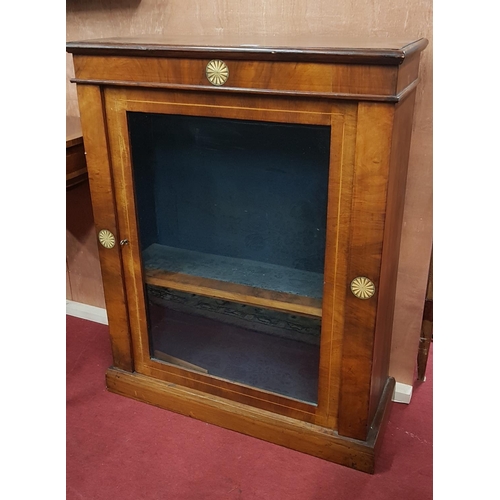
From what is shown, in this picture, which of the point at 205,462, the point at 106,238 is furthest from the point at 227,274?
the point at 205,462

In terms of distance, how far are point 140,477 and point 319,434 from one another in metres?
0.41

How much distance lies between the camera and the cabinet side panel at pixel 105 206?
109cm

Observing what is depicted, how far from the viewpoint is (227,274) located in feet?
3.94

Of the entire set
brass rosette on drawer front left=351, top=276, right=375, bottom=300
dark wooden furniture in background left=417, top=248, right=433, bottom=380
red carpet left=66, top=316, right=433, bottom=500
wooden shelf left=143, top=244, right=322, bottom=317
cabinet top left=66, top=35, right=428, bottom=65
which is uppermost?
cabinet top left=66, top=35, right=428, bottom=65

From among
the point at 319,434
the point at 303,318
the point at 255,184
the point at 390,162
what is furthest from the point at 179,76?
the point at 319,434

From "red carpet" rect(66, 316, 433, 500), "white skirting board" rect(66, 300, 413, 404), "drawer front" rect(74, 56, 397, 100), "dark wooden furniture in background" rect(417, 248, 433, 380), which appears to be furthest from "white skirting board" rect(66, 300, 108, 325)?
"dark wooden furniture in background" rect(417, 248, 433, 380)

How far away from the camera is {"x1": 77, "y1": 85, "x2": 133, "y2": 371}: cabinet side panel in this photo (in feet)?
3.58

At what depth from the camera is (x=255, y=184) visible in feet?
3.58

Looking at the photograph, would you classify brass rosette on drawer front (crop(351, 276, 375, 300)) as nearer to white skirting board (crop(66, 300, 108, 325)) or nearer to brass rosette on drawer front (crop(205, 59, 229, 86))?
brass rosette on drawer front (crop(205, 59, 229, 86))

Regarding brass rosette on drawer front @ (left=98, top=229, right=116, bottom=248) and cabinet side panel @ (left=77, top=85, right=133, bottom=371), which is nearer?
cabinet side panel @ (left=77, top=85, right=133, bottom=371)

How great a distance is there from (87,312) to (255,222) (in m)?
0.90

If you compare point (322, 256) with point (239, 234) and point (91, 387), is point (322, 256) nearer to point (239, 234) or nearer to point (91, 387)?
point (239, 234)

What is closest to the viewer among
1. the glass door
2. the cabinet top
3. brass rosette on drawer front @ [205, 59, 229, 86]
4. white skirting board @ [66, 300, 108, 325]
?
the cabinet top

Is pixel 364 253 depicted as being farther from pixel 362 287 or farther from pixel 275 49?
pixel 275 49
